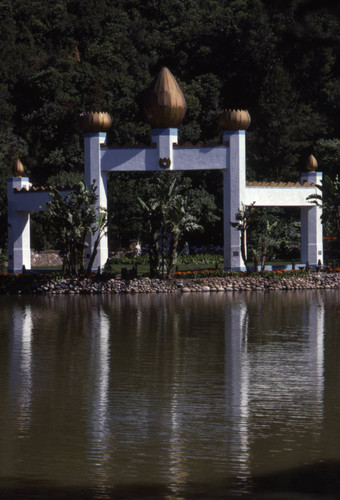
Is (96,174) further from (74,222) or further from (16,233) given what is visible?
(16,233)

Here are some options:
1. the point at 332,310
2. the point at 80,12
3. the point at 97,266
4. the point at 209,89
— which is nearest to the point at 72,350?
the point at 332,310

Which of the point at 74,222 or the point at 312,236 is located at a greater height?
the point at 74,222

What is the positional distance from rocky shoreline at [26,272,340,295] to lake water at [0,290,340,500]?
1217 centimetres

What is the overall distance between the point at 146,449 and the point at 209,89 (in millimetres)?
59036

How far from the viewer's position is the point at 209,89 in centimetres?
6925

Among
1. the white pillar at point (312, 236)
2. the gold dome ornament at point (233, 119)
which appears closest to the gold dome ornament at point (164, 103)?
the gold dome ornament at point (233, 119)

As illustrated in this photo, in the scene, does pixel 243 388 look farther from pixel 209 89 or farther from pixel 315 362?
pixel 209 89

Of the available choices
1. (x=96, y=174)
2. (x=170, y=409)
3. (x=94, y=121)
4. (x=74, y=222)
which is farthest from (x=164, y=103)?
(x=170, y=409)

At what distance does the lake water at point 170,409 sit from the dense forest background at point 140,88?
3410cm

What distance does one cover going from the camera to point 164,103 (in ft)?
138

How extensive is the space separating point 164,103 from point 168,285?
26.1 ft

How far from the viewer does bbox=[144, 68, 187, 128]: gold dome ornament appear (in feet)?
139

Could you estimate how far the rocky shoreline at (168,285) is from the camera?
39.4m

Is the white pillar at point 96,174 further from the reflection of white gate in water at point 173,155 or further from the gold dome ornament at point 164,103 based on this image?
the gold dome ornament at point 164,103
